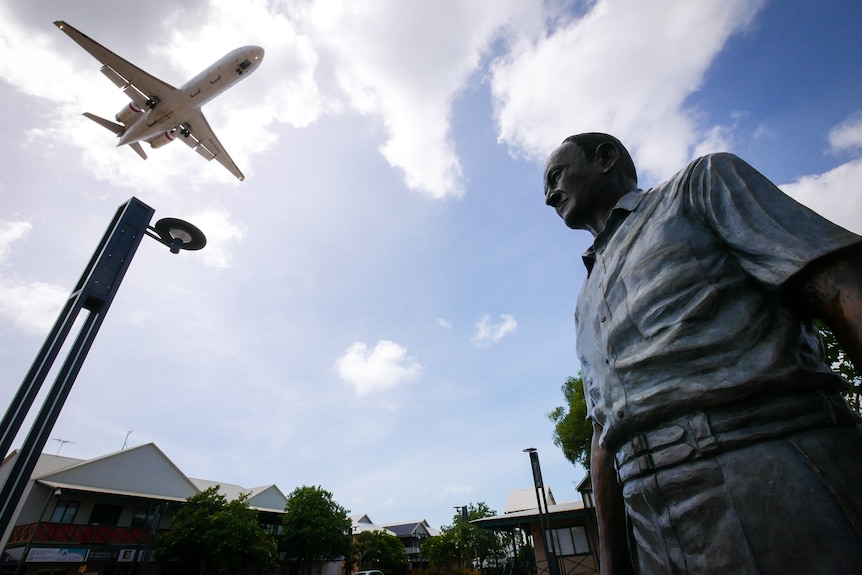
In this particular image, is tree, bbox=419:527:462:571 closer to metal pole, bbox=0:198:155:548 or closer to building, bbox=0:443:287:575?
building, bbox=0:443:287:575

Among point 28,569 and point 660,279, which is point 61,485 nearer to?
point 28,569

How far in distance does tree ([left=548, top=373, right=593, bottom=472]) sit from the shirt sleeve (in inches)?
793

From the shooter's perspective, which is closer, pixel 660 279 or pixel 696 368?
pixel 696 368

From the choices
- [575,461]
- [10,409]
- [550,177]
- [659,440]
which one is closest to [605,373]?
[659,440]

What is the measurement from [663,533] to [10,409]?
19.3ft

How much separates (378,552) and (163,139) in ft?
115

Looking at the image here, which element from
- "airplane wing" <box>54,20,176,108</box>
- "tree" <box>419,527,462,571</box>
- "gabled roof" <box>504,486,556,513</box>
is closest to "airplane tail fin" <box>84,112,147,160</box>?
"airplane wing" <box>54,20,176,108</box>

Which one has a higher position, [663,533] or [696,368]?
[696,368]

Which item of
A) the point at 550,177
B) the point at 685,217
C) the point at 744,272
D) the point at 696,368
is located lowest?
the point at 696,368

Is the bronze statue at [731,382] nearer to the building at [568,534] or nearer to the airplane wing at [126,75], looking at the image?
the building at [568,534]

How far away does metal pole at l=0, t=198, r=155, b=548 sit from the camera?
4113mm

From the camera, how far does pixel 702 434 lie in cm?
96

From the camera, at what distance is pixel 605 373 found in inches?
49.9

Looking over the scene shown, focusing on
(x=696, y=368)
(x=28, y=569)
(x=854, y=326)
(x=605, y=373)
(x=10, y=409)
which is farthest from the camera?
(x=28, y=569)
